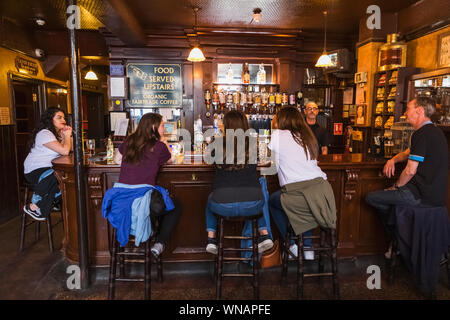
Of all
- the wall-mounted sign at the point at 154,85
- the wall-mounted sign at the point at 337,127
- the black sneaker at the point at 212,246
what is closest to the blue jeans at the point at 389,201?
the black sneaker at the point at 212,246

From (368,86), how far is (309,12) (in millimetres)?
1571

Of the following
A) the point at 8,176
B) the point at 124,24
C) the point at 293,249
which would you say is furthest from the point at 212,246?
the point at 8,176

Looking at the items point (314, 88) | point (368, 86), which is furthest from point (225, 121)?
point (314, 88)

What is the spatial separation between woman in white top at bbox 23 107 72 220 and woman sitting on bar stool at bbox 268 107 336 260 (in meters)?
2.31

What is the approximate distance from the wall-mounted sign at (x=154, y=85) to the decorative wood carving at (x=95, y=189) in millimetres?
3414

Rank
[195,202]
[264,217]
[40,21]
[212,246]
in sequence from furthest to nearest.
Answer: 1. [40,21]
2. [195,202]
3. [264,217]
4. [212,246]

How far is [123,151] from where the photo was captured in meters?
2.49

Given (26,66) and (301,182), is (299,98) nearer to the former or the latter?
(301,182)

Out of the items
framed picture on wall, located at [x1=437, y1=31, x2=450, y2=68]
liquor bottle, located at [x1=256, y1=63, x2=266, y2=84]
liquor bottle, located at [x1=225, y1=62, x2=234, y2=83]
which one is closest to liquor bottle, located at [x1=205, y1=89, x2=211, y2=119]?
liquor bottle, located at [x1=225, y1=62, x2=234, y2=83]

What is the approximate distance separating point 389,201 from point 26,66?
5.84 meters

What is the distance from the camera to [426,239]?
2.59 m

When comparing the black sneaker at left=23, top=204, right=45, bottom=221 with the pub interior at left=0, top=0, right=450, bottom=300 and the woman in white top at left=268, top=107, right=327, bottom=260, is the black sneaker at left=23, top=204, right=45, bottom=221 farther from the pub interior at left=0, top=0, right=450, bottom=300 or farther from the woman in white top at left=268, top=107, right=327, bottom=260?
the woman in white top at left=268, top=107, right=327, bottom=260

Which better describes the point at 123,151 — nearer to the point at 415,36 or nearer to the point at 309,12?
the point at 309,12

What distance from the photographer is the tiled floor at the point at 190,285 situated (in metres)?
2.69
